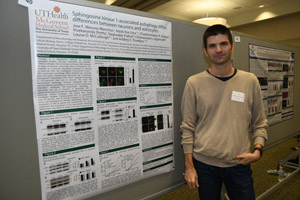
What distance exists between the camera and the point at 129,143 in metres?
1.10

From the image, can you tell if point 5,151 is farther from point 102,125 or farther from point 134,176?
point 134,176

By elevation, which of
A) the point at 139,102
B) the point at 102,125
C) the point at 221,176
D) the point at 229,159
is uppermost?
the point at 139,102

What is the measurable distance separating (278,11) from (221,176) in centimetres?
699

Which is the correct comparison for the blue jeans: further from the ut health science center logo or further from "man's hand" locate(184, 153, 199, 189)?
the ut health science center logo

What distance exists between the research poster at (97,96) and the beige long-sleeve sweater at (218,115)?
0.15 meters

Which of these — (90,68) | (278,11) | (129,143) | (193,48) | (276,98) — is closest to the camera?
(90,68)

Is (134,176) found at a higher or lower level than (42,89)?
lower

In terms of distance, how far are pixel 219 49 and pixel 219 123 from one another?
411 millimetres

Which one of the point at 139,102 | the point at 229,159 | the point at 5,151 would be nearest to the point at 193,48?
the point at 139,102

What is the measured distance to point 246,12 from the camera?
274 inches

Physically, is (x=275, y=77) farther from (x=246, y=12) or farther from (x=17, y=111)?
(x=246, y=12)

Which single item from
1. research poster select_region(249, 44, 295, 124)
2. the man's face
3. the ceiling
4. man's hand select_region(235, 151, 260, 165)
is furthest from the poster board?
the ceiling

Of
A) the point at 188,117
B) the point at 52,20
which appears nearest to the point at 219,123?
the point at 188,117

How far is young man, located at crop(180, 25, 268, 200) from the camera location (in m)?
1.12
